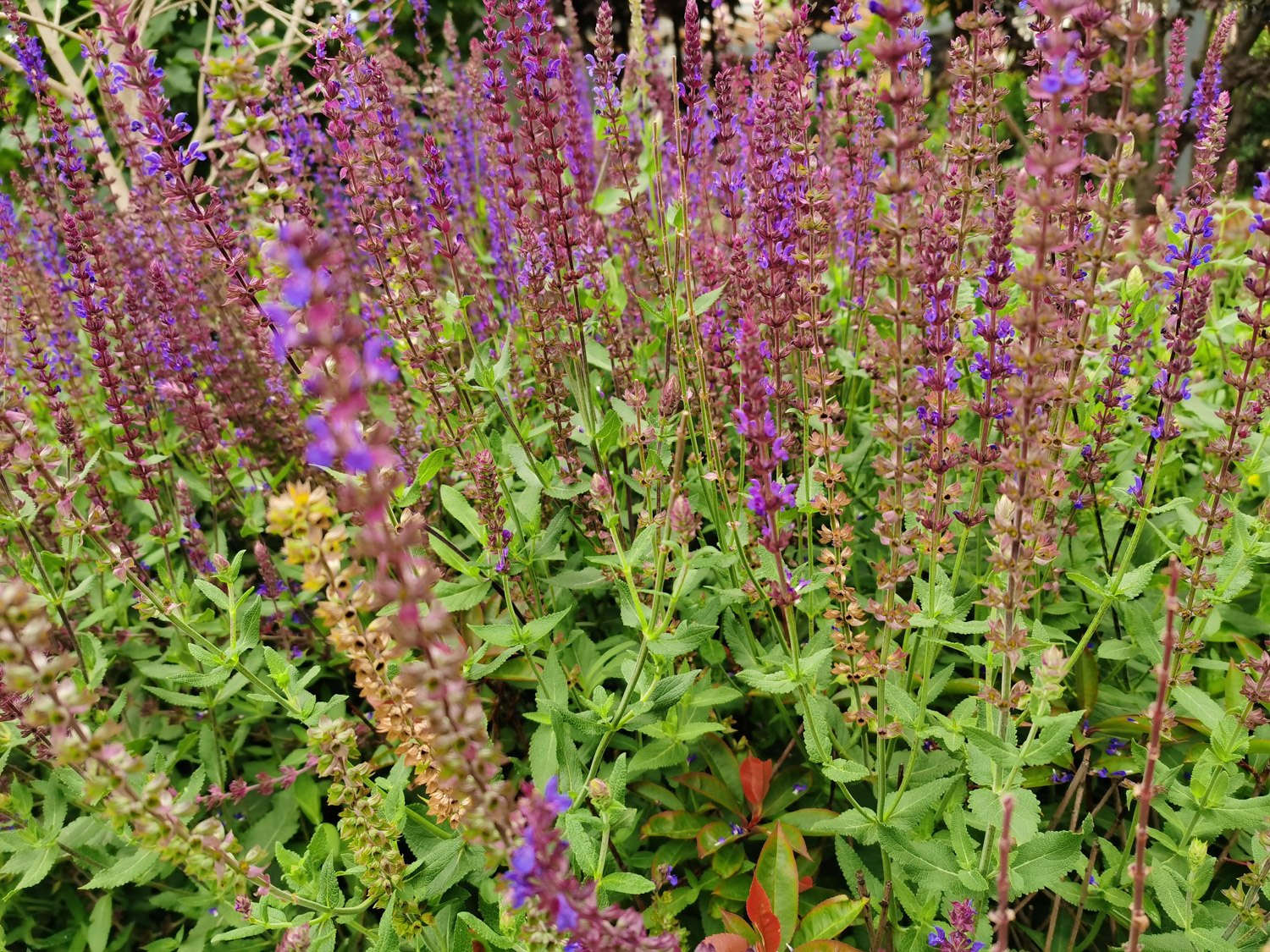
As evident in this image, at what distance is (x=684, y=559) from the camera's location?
2.15 metres

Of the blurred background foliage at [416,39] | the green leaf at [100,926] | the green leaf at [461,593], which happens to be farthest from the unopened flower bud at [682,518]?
the blurred background foliage at [416,39]

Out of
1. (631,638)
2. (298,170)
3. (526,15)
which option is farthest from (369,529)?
(298,170)

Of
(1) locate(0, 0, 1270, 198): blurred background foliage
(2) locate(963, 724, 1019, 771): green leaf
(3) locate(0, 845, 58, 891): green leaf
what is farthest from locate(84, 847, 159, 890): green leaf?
(1) locate(0, 0, 1270, 198): blurred background foliage

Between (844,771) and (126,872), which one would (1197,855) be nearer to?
(844,771)

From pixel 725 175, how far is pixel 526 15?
953mm

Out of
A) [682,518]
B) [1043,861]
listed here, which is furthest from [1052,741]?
[682,518]

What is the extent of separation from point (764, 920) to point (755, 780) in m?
0.51

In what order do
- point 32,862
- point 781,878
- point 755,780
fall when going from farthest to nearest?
point 32,862
point 755,780
point 781,878

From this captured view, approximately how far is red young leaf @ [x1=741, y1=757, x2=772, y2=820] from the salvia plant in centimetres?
1

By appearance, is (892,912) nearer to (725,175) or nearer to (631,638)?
(631,638)

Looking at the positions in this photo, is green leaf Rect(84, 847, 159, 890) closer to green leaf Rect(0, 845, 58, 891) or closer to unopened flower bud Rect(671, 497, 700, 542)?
green leaf Rect(0, 845, 58, 891)

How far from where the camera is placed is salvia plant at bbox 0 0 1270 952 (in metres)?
1.74

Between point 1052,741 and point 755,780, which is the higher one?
point 1052,741

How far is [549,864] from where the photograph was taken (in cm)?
125
